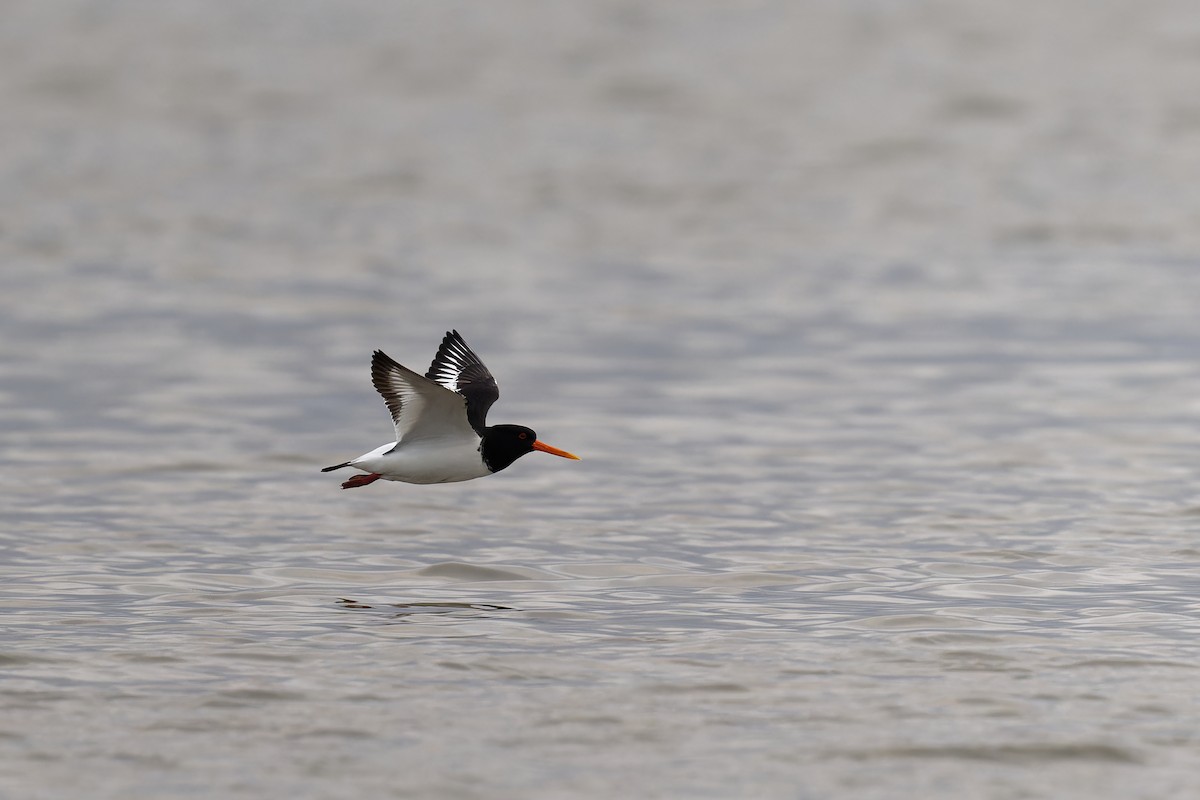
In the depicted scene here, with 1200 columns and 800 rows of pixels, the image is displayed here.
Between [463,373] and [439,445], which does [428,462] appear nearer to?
[439,445]

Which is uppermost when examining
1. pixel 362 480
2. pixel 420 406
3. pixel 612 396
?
pixel 612 396

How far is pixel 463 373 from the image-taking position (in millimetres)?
13164

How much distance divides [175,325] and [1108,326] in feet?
37.2

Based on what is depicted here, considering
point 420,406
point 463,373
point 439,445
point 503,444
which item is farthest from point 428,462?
point 463,373

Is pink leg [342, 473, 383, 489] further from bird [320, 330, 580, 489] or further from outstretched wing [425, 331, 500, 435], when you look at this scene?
outstretched wing [425, 331, 500, 435]

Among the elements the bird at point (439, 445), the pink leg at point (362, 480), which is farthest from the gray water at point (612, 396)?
the bird at point (439, 445)

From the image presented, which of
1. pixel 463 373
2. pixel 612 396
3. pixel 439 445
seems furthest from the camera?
pixel 612 396

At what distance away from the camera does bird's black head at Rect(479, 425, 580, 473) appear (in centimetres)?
1215

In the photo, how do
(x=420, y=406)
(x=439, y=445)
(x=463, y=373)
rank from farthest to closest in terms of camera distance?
(x=463, y=373) → (x=439, y=445) → (x=420, y=406)

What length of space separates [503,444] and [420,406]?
1.83 ft

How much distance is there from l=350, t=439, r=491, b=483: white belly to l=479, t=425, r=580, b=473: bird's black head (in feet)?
0.19

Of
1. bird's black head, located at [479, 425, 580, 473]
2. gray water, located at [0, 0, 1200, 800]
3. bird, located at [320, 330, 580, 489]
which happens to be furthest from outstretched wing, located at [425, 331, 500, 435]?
gray water, located at [0, 0, 1200, 800]

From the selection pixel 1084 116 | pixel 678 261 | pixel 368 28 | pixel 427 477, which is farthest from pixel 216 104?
pixel 427 477

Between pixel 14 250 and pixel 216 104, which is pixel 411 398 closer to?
pixel 14 250
